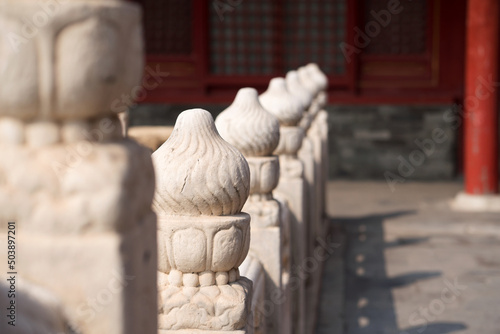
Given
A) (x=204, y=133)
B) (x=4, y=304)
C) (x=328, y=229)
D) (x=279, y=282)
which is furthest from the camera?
(x=328, y=229)

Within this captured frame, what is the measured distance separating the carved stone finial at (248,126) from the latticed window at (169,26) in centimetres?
747

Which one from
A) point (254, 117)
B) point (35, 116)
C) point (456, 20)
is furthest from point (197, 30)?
point (35, 116)

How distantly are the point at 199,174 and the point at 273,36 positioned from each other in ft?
27.2

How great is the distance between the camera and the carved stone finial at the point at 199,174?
1.92m

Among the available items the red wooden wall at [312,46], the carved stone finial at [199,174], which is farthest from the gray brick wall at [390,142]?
the carved stone finial at [199,174]

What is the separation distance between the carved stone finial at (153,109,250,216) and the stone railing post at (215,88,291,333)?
733mm

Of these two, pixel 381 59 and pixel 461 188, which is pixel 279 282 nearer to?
pixel 461 188

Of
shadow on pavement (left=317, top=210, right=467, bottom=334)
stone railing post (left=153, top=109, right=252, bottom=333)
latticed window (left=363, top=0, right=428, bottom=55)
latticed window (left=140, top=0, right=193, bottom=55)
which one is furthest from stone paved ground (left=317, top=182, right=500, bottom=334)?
latticed window (left=140, top=0, right=193, bottom=55)

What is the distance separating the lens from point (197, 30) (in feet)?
Result: 32.6

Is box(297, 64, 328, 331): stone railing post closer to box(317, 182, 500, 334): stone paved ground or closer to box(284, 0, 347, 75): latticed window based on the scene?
box(317, 182, 500, 334): stone paved ground

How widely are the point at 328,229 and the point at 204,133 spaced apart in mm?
5058

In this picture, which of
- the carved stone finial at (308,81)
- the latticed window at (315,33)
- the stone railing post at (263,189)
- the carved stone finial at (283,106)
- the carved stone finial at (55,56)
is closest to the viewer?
the carved stone finial at (55,56)

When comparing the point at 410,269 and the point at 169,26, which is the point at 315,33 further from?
the point at 410,269

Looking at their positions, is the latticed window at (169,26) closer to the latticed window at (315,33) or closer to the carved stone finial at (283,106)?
the latticed window at (315,33)
